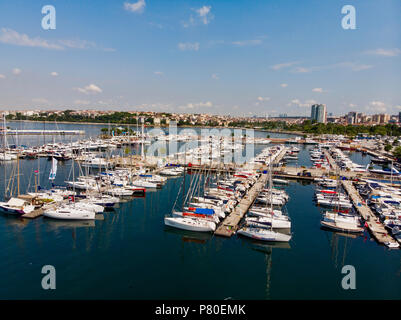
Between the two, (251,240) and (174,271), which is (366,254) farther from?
(174,271)

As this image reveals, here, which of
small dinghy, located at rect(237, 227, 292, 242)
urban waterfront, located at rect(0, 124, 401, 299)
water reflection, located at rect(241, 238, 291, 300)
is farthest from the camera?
small dinghy, located at rect(237, 227, 292, 242)

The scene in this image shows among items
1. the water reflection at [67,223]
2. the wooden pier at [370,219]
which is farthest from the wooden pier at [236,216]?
the water reflection at [67,223]

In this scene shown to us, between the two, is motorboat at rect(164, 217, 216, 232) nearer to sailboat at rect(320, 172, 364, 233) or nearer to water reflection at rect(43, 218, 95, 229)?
water reflection at rect(43, 218, 95, 229)

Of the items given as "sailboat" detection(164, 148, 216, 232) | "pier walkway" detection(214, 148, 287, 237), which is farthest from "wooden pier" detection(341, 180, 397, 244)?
"sailboat" detection(164, 148, 216, 232)

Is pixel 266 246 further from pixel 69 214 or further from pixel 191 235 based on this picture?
pixel 69 214

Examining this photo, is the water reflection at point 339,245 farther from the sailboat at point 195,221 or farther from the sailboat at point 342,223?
the sailboat at point 195,221
